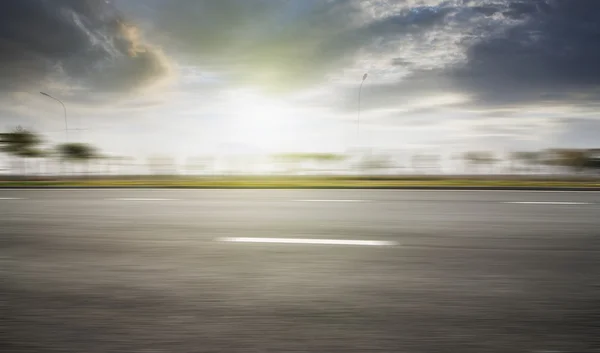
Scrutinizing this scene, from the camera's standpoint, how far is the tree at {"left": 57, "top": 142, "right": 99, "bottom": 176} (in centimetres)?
3316

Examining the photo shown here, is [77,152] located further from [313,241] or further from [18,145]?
[313,241]

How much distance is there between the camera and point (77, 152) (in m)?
36.2

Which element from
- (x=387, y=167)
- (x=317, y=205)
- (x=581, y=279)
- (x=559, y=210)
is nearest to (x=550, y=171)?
(x=387, y=167)

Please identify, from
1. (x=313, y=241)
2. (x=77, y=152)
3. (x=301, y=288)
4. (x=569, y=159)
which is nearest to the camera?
(x=301, y=288)

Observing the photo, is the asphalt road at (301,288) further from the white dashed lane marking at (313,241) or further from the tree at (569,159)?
the tree at (569,159)

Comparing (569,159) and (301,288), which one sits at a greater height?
(569,159)

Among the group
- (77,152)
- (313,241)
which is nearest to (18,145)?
(77,152)

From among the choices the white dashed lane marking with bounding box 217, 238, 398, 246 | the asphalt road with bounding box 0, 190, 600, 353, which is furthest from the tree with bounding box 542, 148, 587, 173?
the white dashed lane marking with bounding box 217, 238, 398, 246

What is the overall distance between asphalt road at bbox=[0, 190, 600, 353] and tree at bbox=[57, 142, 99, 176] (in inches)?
1245

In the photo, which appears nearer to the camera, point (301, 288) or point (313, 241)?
point (301, 288)

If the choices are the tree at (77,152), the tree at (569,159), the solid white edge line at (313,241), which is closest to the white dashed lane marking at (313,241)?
the solid white edge line at (313,241)

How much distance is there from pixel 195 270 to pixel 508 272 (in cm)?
247

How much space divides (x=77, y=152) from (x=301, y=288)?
3978 centimetres

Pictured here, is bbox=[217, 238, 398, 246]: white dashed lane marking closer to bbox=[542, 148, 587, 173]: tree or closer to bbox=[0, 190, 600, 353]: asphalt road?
bbox=[0, 190, 600, 353]: asphalt road
